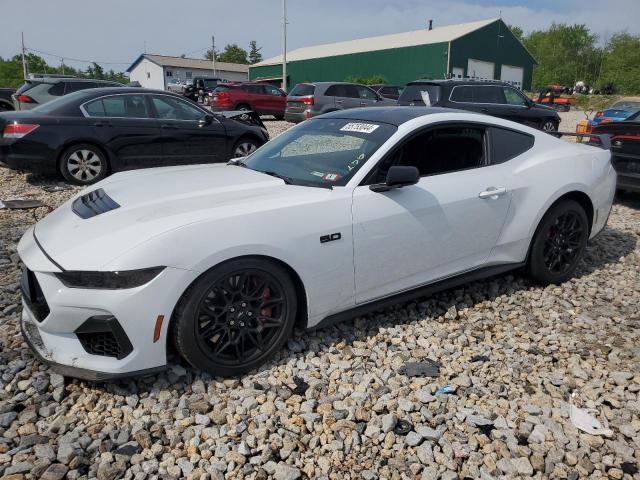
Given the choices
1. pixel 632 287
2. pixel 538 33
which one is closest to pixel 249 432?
pixel 632 287

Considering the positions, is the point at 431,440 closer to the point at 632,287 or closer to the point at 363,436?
the point at 363,436

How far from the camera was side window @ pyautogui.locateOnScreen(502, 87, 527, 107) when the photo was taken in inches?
497

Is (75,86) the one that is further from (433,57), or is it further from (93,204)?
(433,57)

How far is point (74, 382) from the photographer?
112 inches

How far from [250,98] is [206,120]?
1262 cm

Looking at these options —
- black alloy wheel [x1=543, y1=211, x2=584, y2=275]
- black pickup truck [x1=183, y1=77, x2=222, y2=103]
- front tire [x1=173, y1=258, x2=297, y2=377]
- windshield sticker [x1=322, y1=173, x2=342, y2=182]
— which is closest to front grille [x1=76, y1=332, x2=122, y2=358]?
front tire [x1=173, y1=258, x2=297, y2=377]

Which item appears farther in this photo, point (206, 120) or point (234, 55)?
point (234, 55)

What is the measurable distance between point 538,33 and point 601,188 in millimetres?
102182

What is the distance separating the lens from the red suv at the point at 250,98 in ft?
66.1

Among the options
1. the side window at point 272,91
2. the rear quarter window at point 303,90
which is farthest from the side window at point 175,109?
the side window at point 272,91

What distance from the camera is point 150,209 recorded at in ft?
9.35

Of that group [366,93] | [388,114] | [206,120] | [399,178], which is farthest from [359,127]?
[366,93]

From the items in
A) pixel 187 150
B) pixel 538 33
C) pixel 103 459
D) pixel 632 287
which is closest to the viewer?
pixel 103 459

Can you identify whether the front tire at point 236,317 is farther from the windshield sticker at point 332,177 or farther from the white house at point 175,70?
the white house at point 175,70
